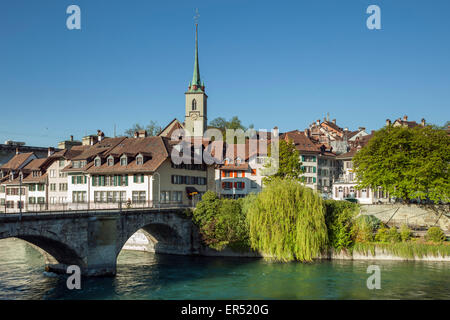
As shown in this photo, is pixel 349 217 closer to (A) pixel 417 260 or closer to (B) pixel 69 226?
(A) pixel 417 260

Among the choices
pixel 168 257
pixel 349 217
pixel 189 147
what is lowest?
pixel 168 257

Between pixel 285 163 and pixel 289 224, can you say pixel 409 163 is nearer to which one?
→ pixel 285 163

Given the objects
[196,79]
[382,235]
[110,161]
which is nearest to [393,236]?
[382,235]

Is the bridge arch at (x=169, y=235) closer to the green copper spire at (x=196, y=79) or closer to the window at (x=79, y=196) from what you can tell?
the window at (x=79, y=196)

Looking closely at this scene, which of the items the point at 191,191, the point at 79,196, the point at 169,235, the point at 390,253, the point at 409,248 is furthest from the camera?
the point at 79,196

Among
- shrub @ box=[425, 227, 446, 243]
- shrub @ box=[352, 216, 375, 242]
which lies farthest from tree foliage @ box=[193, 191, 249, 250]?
shrub @ box=[425, 227, 446, 243]

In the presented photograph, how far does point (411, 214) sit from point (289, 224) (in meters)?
19.3

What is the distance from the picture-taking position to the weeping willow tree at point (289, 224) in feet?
129

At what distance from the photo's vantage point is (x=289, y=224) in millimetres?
39688

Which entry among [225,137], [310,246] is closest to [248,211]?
[310,246]
